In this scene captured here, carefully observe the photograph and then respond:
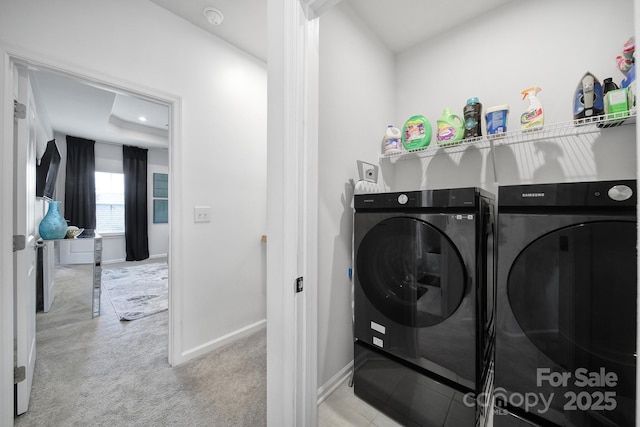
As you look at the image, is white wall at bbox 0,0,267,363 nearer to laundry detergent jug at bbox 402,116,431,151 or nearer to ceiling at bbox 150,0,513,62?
ceiling at bbox 150,0,513,62

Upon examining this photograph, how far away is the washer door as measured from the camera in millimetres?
827

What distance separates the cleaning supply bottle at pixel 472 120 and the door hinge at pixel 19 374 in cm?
290

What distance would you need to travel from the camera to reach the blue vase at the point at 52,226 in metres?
2.34

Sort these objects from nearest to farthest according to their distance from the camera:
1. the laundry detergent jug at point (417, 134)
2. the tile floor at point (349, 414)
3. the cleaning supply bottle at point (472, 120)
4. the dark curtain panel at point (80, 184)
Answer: the tile floor at point (349, 414), the cleaning supply bottle at point (472, 120), the laundry detergent jug at point (417, 134), the dark curtain panel at point (80, 184)

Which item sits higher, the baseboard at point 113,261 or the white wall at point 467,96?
the white wall at point 467,96

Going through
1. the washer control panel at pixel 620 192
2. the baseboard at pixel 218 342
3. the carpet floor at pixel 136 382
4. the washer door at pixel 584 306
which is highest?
the washer control panel at pixel 620 192

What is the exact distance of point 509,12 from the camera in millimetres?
1646

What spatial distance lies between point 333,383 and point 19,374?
1.74m

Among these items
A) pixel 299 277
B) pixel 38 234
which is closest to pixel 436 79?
pixel 299 277

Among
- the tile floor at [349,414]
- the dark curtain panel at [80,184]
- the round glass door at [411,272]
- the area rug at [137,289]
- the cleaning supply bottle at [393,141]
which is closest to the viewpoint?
the round glass door at [411,272]

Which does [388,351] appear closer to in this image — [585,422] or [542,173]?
[585,422]

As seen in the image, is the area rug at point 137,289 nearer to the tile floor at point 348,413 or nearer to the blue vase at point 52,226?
the blue vase at point 52,226

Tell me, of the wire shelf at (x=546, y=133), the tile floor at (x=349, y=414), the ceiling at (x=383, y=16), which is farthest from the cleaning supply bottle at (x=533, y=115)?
the tile floor at (x=349, y=414)

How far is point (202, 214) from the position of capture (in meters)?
1.98
